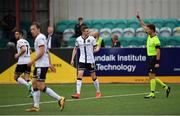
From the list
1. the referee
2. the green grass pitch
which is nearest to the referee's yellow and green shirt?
the referee

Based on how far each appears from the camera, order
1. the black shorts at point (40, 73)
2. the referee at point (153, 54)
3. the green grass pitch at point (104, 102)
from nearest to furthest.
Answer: the green grass pitch at point (104, 102) < the black shorts at point (40, 73) < the referee at point (153, 54)

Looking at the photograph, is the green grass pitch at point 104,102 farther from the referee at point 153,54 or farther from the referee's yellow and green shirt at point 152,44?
the referee's yellow and green shirt at point 152,44

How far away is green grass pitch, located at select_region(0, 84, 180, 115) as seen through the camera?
1653 cm

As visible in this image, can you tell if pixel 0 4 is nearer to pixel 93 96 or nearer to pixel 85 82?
pixel 85 82

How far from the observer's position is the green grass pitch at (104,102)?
1653cm

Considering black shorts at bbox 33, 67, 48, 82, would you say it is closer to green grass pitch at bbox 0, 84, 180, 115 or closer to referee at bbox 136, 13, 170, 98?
green grass pitch at bbox 0, 84, 180, 115

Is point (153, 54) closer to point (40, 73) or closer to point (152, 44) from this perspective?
point (152, 44)

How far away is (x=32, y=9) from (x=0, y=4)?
89.4 inches

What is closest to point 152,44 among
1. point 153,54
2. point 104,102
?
point 153,54

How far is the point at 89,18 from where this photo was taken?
34125 mm

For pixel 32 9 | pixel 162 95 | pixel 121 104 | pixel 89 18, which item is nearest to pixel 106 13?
pixel 89 18

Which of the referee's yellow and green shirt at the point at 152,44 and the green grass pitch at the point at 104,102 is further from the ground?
the referee's yellow and green shirt at the point at 152,44

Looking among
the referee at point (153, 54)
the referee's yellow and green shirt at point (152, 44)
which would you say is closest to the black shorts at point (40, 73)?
the referee at point (153, 54)

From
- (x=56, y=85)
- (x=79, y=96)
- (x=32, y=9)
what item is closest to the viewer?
(x=79, y=96)
